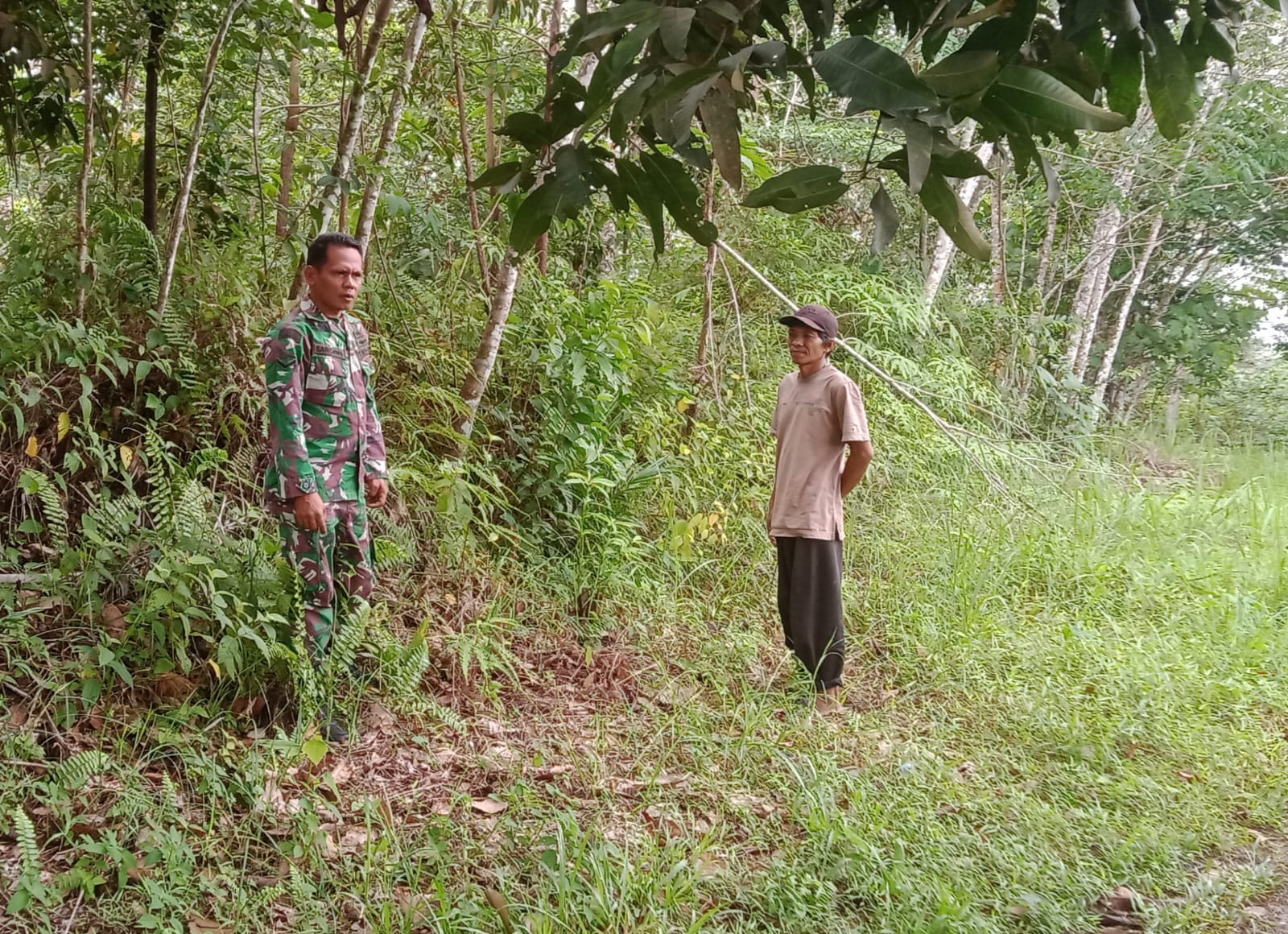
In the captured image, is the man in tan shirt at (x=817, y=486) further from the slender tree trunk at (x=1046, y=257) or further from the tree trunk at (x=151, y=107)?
the slender tree trunk at (x=1046, y=257)

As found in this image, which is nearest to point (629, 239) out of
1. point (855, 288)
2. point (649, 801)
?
point (855, 288)

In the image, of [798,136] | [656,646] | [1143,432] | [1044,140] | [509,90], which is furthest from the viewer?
[1143,432]

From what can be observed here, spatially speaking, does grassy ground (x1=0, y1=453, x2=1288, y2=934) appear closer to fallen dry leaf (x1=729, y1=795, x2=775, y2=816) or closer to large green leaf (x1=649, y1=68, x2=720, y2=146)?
fallen dry leaf (x1=729, y1=795, x2=775, y2=816)

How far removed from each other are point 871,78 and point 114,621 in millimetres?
2922

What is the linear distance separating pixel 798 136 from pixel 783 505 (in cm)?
310

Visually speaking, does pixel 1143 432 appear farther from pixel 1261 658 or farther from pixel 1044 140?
pixel 1044 140

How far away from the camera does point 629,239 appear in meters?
5.89

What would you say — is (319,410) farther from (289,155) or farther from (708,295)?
(708,295)

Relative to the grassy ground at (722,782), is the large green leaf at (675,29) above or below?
above

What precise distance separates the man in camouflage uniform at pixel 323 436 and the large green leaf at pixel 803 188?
1978mm

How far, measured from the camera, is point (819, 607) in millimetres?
3729

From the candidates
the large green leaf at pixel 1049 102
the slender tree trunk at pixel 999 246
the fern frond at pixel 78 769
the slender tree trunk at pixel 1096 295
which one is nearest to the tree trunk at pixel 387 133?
the fern frond at pixel 78 769

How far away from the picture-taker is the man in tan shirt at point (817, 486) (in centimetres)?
Answer: 364

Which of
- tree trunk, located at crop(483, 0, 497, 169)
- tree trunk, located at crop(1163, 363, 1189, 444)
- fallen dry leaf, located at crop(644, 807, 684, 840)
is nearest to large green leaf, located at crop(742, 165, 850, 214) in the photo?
fallen dry leaf, located at crop(644, 807, 684, 840)
